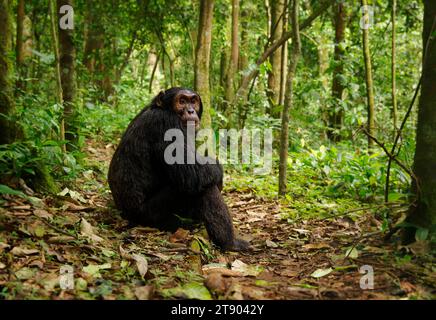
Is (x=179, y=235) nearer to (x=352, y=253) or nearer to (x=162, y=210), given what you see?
(x=162, y=210)

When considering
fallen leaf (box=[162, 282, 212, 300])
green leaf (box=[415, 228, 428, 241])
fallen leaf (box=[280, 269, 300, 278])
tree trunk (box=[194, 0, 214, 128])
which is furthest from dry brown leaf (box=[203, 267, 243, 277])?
tree trunk (box=[194, 0, 214, 128])

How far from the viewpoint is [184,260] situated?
13.8 ft

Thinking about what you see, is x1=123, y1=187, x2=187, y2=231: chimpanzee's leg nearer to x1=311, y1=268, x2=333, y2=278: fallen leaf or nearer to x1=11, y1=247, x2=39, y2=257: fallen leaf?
x1=11, y1=247, x2=39, y2=257: fallen leaf

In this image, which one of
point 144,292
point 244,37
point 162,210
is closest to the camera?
point 144,292

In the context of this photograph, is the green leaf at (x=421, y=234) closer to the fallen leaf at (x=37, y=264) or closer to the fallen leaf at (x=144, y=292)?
the fallen leaf at (x=144, y=292)

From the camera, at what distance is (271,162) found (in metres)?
9.16

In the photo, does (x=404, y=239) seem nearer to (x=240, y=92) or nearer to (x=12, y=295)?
(x=12, y=295)

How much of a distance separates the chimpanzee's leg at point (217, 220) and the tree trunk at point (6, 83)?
2305 mm

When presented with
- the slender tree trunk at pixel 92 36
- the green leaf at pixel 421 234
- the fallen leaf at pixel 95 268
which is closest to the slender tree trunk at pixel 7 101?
the fallen leaf at pixel 95 268

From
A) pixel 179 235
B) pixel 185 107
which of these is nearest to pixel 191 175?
pixel 179 235

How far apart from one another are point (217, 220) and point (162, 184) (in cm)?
94

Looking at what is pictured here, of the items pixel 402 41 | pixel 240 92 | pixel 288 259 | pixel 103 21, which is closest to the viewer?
pixel 288 259
